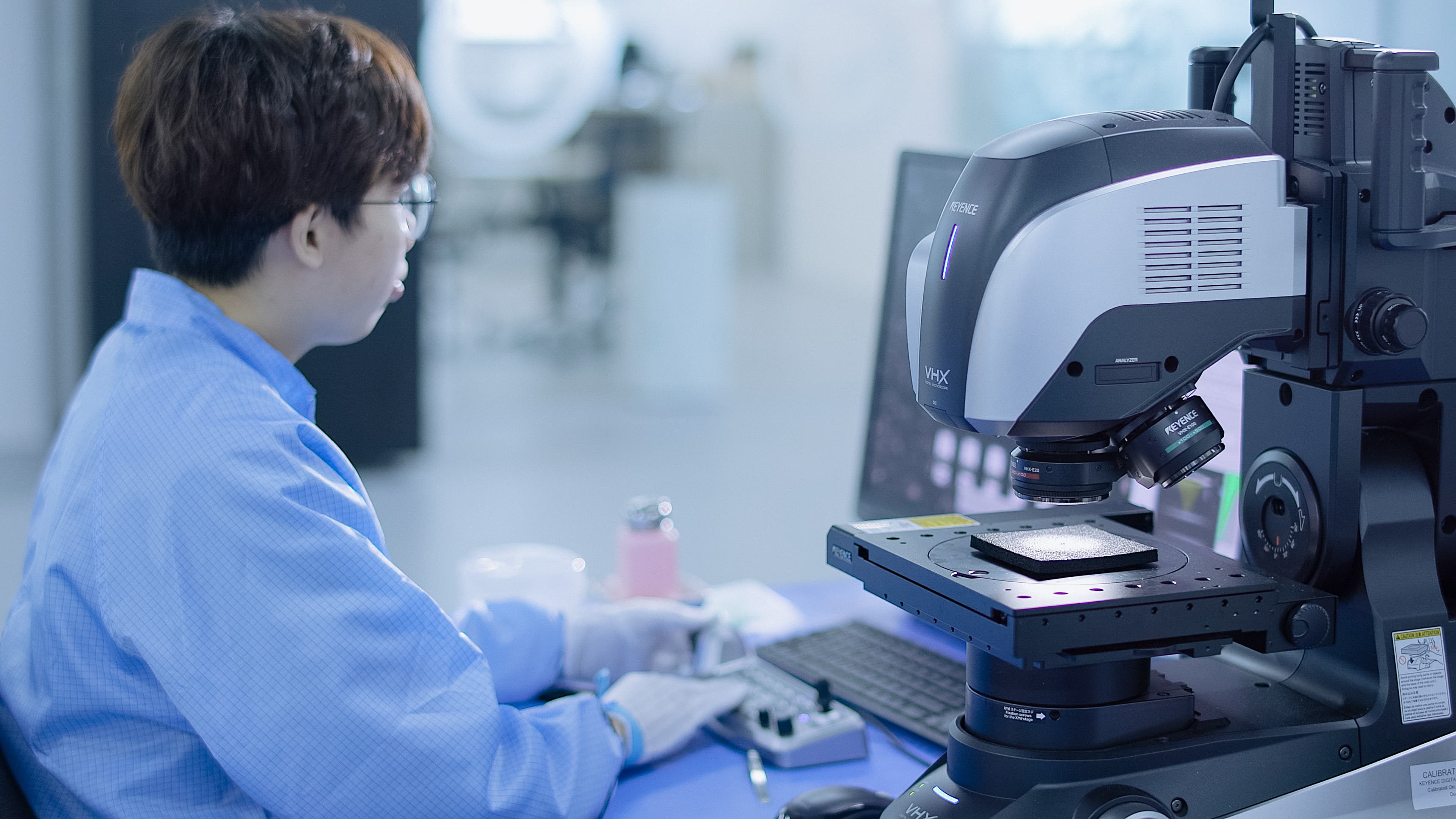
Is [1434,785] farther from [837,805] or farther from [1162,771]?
[837,805]

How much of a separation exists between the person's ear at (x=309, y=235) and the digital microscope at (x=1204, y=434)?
1.75 ft

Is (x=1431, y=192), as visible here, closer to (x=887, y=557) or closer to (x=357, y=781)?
(x=887, y=557)

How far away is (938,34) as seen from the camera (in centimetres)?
578

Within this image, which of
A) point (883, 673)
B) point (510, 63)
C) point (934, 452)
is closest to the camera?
point (883, 673)

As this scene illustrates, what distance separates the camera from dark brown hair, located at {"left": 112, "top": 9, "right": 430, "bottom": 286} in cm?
108

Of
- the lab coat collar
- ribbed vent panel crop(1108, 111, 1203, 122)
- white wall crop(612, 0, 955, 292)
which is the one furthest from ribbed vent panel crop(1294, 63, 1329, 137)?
white wall crop(612, 0, 955, 292)

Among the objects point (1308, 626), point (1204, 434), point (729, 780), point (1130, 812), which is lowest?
point (729, 780)

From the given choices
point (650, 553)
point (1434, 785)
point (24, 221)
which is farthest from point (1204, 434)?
point (24, 221)

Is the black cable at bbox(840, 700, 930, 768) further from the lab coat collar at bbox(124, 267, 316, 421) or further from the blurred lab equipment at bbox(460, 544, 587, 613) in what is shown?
the lab coat collar at bbox(124, 267, 316, 421)

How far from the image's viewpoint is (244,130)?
1.08 meters

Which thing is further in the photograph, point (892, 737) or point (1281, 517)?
point (892, 737)

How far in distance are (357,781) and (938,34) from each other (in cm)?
539

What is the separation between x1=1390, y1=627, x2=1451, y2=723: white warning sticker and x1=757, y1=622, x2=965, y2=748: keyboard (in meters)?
0.37

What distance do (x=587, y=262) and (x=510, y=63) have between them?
12.6 ft
